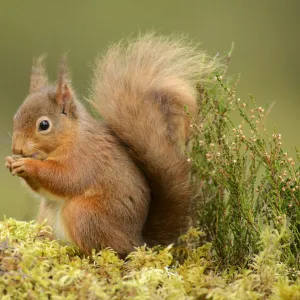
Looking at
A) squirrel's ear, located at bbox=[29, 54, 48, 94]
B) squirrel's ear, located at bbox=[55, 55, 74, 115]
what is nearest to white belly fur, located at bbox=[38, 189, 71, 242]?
squirrel's ear, located at bbox=[55, 55, 74, 115]

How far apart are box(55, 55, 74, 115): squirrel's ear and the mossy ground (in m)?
0.42

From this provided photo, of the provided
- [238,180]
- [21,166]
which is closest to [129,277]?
[238,180]

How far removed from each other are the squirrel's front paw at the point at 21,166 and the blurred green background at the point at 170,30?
147 inches

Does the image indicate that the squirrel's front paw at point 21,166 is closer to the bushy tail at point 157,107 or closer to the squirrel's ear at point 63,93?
the squirrel's ear at point 63,93

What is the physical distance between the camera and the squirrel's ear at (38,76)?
2521mm

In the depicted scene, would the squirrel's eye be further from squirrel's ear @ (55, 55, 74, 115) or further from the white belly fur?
the white belly fur

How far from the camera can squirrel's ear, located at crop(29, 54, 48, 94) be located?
2.52 meters

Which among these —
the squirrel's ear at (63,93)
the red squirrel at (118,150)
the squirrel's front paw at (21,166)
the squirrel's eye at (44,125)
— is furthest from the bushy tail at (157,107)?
the squirrel's front paw at (21,166)

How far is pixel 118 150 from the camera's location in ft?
7.53

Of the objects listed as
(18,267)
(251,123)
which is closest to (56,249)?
(18,267)

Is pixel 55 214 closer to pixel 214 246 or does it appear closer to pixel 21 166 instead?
pixel 21 166

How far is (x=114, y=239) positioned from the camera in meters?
A: 2.19

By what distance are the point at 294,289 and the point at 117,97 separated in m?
1.02

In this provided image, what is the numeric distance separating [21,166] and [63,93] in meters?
0.30
